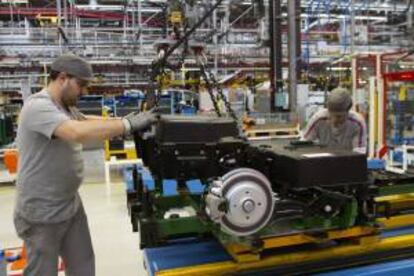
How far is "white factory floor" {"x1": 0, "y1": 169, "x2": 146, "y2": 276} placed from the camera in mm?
3329

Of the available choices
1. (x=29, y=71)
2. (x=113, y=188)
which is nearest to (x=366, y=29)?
(x=113, y=188)

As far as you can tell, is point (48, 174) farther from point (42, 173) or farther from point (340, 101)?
point (340, 101)

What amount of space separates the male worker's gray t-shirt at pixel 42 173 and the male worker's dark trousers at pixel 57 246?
0.18 ft

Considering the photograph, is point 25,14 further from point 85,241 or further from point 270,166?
point 270,166

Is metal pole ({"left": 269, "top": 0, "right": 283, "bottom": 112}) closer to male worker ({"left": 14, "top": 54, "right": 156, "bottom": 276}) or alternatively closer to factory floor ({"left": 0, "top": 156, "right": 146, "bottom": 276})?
factory floor ({"left": 0, "top": 156, "right": 146, "bottom": 276})

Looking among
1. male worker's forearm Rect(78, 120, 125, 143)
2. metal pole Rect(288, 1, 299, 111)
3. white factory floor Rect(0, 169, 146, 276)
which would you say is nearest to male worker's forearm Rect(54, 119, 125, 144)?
male worker's forearm Rect(78, 120, 125, 143)

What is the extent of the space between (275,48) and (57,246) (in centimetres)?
542

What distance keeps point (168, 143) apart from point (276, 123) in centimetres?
487

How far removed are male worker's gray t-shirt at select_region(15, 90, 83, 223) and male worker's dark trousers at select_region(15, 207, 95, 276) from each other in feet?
0.18

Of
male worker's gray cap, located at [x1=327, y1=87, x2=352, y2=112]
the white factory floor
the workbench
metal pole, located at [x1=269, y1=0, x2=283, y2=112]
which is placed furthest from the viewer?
metal pole, located at [x1=269, y1=0, x2=283, y2=112]

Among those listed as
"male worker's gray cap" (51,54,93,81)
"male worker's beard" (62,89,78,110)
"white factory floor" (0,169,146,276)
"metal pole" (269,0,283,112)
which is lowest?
"white factory floor" (0,169,146,276)

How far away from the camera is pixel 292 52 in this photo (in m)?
6.46

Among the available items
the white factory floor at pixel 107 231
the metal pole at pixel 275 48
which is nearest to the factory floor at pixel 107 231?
the white factory floor at pixel 107 231

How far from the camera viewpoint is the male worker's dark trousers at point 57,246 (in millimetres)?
1928
